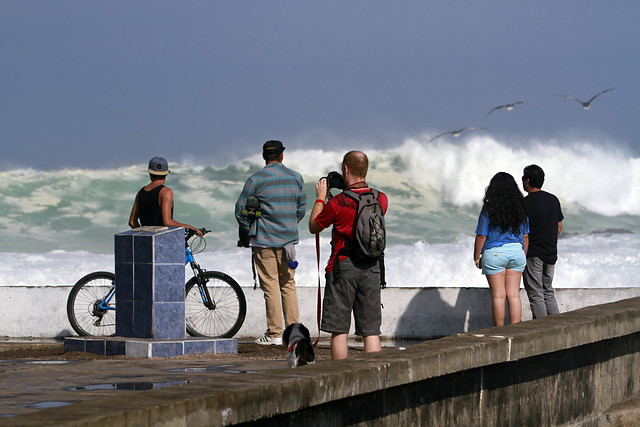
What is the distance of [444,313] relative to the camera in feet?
37.6

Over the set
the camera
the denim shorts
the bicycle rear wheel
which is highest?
the camera

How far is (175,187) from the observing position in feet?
166

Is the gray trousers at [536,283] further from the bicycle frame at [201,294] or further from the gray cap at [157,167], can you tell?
the gray cap at [157,167]

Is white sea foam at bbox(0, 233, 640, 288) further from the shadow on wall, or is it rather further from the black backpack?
the black backpack

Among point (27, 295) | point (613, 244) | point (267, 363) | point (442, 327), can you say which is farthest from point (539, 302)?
point (613, 244)

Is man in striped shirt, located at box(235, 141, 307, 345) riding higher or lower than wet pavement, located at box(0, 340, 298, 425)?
higher

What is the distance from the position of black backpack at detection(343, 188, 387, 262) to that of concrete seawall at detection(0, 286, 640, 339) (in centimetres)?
475

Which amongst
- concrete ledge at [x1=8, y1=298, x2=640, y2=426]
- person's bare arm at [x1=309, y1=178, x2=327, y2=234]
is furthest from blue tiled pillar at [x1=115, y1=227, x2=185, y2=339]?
concrete ledge at [x1=8, y1=298, x2=640, y2=426]

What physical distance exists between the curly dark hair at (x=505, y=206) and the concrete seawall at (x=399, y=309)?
5.81 ft

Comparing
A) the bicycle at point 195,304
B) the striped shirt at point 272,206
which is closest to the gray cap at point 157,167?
the striped shirt at point 272,206

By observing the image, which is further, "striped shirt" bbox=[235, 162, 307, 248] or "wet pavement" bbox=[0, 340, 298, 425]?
"striped shirt" bbox=[235, 162, 307, 248]

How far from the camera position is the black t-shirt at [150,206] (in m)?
10.3

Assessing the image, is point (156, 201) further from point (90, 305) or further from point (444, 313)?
point (444, 313)

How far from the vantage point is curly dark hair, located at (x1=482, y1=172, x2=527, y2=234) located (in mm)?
9680
